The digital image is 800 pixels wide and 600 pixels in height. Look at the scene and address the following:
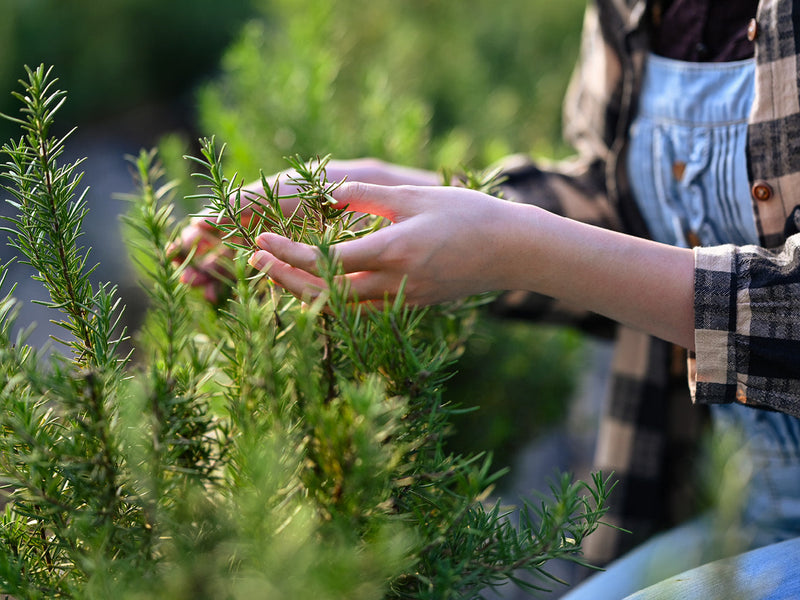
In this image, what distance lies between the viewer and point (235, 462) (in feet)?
1.89

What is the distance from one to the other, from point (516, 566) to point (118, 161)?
3.13 metres

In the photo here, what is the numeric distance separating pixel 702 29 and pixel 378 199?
701 mm

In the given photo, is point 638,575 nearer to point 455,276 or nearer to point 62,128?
point 455,276

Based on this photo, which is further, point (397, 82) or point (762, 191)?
point (397, 82)

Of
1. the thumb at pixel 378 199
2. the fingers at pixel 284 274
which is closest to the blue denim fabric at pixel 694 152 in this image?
the thumb at pixel 378 199

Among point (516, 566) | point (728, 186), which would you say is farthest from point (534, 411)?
point (516, 566)

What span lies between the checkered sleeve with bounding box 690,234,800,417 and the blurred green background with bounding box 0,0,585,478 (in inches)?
11.3

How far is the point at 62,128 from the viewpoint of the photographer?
10.9ft

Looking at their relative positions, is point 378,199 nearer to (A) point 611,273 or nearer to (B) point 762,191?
(A) point 611,273

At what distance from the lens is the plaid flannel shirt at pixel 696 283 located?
77 centimetres

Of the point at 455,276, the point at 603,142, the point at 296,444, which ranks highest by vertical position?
the point at 603,142

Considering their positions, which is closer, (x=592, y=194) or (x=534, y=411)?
(x=592, y=194)

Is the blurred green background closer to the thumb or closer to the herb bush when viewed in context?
the herb bush

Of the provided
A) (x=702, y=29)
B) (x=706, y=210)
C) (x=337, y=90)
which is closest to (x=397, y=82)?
(x=337, y=90)
